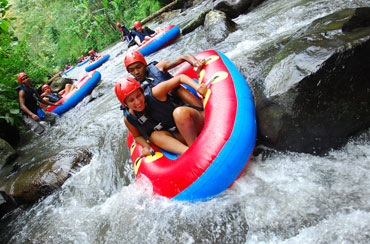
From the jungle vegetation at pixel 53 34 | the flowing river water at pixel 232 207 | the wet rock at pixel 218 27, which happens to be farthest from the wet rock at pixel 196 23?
the jungle vegetation at pixel 53 34

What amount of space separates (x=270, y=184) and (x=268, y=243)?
1.76 ft

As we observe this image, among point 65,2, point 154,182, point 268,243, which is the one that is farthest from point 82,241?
point 65,2

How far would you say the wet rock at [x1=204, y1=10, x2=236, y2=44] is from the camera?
19.1 feet

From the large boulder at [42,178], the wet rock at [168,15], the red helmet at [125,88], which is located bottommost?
the wet rock at [168,15]

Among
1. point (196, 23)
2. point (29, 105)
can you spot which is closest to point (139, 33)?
point (196, 23)

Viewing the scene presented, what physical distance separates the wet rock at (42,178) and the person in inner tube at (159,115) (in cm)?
177

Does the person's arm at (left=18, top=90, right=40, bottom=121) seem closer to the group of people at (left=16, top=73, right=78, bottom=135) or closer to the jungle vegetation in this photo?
the group of people at (left=16, top=73, right=78, bottom=135)

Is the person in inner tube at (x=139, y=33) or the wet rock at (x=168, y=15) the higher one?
the person in inner tube at (x=139, y=33)

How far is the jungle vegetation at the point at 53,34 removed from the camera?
6.46 meters

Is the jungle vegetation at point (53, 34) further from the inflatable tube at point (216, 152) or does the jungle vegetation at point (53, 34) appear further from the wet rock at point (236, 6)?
the wet rock at point (236, 6)

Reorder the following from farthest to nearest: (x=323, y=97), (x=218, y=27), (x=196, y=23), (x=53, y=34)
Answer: (x=53, y=34) → (x=196, y=23) → (x=218, y=27) → (x=323, y=97)

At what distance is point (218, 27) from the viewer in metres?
6.01

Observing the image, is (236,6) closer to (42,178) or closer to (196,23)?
(196,23)

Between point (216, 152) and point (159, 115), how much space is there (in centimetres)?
91
